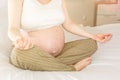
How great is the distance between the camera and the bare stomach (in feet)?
3.80

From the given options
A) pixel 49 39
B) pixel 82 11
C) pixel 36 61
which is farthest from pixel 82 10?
pixel 36 61

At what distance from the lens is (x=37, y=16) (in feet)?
3.74

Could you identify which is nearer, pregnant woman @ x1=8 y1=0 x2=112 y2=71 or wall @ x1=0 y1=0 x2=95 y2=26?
pregnant woman @ x1=8 y1=0 x2=112 y2=71

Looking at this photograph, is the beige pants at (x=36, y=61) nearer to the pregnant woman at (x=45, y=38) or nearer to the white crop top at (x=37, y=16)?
the pregnant woman at (x=45, y=38)

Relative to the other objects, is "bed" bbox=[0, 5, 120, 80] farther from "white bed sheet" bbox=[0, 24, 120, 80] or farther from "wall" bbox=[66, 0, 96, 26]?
"wall" bbox=[66, 0, 96, 26]

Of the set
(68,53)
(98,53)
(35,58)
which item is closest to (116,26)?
Result: (98,53)

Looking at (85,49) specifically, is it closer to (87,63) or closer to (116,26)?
(87,63)

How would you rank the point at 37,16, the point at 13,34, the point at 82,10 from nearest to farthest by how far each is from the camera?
1. the point at 13,34
2. the point at 37,16
3. the point at 82,10

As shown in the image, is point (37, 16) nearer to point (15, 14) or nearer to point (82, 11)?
point (15, 14)

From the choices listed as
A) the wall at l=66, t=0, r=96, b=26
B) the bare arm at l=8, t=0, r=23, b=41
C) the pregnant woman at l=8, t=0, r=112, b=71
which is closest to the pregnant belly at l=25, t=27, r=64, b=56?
the pregnant woman at l=8, t=0, r=112, b=71

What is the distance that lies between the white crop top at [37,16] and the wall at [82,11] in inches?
62.0

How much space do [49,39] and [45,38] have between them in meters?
0.02

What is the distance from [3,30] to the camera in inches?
55.4

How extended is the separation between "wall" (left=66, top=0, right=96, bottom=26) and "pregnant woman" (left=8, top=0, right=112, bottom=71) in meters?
1.49
